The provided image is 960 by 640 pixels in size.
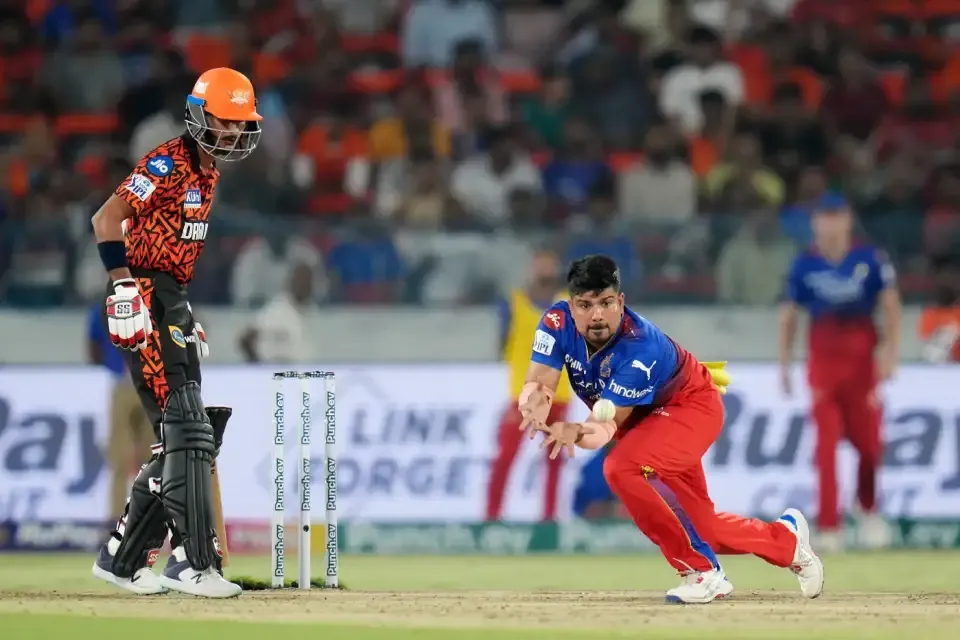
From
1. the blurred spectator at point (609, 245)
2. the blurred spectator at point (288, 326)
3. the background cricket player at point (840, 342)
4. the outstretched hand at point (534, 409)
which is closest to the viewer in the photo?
the outstretched hand at point (534, 409)

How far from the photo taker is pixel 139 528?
8906 mm

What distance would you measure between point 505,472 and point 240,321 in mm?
2558

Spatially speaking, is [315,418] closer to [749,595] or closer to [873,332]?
[873,332]

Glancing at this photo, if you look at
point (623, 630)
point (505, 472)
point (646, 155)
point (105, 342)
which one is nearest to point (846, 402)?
point (505, 472)

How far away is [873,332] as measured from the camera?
1388cm

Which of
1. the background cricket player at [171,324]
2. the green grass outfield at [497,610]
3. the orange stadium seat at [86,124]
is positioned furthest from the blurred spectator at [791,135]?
the background cricket player at [171,324]

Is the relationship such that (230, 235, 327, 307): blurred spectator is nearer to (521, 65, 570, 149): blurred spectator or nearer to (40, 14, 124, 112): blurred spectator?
(521, 65, 570, 149): blurred spectator

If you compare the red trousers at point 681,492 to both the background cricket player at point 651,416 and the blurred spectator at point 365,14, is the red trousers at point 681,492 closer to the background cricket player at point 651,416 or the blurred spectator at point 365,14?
the background cricket player at point 651,416

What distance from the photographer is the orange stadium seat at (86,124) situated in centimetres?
1789

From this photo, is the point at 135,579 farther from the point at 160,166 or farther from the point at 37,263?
the point at 37,263

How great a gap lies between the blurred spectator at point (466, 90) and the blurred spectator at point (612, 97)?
0.77m

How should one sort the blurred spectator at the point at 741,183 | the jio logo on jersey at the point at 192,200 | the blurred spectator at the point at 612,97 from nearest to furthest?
1. the jio logo on jersey at the point at 192,200
2. the blurred spectator at the point at 741,183
3. the blurred spectator at the point at 612,97

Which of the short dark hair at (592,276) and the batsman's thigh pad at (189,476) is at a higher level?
the short dark hair at (592,276)

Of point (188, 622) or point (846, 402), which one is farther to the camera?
point (846, 402)
